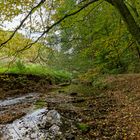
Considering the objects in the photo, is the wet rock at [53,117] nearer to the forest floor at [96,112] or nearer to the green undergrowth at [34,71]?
the forest floor at [96,112]

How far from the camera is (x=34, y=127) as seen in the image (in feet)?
37.7

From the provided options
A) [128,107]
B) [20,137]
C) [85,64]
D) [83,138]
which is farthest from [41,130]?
[85,64]

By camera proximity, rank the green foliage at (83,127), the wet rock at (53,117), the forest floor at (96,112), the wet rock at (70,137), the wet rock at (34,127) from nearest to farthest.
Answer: the wet rock at (70,137) → the forest floor at (96,112) → the wet rock at (34,127) → the green foliage at (83,127) → the wet rock at (53,117)

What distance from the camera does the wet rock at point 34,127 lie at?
10617 mm

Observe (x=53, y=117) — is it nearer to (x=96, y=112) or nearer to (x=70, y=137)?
(x=96, y=112)

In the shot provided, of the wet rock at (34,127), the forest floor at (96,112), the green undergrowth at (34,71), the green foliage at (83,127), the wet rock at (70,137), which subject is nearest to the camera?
the wet rock at (70,137)

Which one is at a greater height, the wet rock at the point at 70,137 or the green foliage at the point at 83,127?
the green foliage at the point at 83,127

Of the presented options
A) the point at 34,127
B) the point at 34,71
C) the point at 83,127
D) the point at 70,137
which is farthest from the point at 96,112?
the point at 34,71

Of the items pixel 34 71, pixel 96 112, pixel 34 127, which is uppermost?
pixel 34 71

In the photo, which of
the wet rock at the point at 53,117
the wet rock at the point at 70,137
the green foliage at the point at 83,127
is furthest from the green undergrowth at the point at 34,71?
the wet rock at the point at 70,137

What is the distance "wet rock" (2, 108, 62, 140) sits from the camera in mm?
10617

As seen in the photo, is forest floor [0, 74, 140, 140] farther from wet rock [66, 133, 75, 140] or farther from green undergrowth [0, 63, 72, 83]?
green undergrowth [0, 63, 72, 83]

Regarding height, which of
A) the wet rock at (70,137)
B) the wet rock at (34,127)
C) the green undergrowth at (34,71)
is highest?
the green undergrowth at (34,71)

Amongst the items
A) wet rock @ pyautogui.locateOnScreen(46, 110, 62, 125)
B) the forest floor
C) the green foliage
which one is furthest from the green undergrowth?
the green foliage
